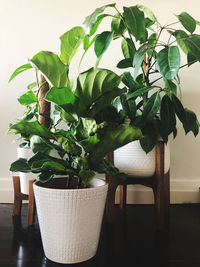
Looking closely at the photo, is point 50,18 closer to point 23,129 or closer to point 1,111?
point 1,111

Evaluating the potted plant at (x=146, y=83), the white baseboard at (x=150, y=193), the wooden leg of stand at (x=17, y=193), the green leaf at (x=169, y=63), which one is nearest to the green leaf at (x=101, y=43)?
the potted plant at (x=146, y=83)

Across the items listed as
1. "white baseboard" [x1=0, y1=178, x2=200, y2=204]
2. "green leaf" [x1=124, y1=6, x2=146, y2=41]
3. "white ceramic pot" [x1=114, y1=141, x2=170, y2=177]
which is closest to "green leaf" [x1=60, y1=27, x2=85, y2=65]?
"green leaf" [x1=124, y1=6, x2=146, y2=41]

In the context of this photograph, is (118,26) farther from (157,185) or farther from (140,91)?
(157,185)

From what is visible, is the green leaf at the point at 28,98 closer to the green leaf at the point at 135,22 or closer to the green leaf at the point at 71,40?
the green leaf at the point at 71,40

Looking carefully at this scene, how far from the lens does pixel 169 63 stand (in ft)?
3.22

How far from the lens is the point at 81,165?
3.10 feet

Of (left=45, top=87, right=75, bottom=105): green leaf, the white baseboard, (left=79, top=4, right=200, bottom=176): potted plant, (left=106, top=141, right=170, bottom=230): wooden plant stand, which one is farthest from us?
the white baseboard

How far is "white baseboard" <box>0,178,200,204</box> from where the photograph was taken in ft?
5.75

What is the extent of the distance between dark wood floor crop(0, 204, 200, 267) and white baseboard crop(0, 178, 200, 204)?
210 millimetres

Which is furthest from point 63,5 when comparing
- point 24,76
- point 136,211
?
point 136,211

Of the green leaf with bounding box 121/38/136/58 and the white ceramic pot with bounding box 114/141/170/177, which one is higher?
the green leaf with bounding box 121/38/136/58

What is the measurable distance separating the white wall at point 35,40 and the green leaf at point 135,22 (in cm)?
66

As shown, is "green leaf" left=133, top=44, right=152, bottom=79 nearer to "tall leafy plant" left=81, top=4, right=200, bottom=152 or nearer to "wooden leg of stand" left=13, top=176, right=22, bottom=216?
"tall leafy plant" left=81, top=4, right=200, bottom=152

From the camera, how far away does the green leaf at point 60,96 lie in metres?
0.85
